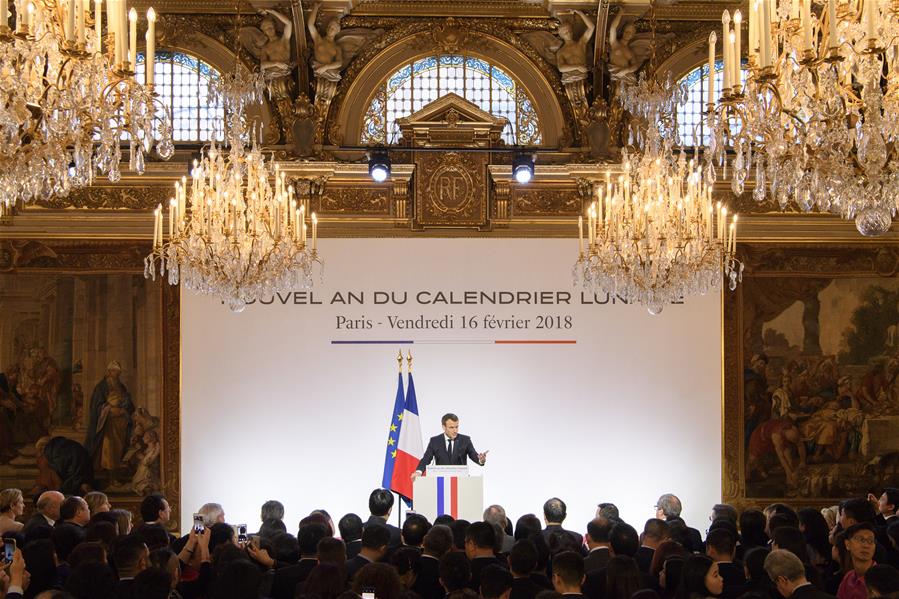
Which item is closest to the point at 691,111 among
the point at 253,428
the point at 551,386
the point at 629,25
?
the point at 629,25

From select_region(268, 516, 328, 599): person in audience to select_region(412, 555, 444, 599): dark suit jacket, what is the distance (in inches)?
27.3

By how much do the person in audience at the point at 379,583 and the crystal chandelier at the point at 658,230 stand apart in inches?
265

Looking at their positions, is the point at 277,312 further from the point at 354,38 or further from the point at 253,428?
the point at 354,38

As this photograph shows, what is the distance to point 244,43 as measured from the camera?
1588cm

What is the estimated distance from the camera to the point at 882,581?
6.41m

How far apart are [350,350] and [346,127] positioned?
2.99 m

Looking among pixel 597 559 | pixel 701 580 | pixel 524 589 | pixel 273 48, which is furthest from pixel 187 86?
pixel 701 580

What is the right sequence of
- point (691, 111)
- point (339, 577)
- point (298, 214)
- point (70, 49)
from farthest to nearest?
point (691, 111) < point (298, 214) < point (70, 49) < point (339, 577)

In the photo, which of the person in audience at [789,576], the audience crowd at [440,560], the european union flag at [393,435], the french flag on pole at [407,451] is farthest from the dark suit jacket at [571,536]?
the european union flag at [393,435]

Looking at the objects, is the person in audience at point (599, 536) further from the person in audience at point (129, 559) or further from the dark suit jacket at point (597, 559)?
the person in audience at point (129, 559)

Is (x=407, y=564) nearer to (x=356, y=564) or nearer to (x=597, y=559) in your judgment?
(x=356, y=564)

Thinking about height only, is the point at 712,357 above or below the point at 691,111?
below

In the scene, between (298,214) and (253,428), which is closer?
(298,214)

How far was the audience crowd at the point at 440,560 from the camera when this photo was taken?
21.9ft
